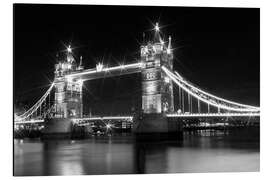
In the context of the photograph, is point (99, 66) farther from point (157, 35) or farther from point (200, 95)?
point (200, 95)

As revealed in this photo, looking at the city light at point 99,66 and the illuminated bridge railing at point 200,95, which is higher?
the city light at point 99,66

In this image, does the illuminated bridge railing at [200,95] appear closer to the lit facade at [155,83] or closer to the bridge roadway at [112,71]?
the lit facade at [155,83]

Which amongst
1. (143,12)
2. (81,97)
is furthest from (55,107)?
(143,12)

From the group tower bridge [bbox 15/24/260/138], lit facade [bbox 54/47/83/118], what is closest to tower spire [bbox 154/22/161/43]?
tower bridge [bbox 15/24/260/138]

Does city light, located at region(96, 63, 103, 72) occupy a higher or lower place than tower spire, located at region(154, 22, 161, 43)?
lower

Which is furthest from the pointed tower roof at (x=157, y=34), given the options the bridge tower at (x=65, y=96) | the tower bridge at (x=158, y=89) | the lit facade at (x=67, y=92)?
the bridge tower at (x=65, y=96)

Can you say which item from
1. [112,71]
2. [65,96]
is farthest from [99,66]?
[65,96]

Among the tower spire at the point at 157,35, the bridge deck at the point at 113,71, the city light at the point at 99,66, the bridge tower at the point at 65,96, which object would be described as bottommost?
the bridge tower at the point at 65,96

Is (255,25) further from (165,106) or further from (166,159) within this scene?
(165,106)

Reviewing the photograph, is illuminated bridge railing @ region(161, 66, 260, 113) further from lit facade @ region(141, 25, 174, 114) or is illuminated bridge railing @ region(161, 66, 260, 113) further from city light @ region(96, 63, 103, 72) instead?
city light @ region(96, 63, 103, 72)
